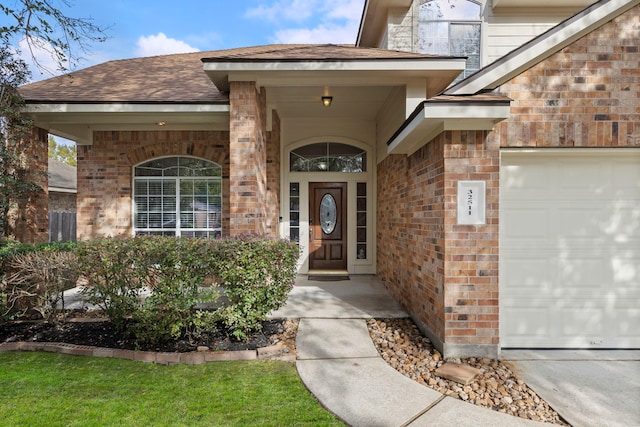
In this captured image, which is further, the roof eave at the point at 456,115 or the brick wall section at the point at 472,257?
the brick wall section at the point at 472,257

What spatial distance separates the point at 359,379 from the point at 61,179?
56.3 ft

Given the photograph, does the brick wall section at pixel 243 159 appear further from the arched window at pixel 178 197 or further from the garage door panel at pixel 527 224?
the garage door panel at pixel 527 224

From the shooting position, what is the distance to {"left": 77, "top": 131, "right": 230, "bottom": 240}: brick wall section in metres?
7.10

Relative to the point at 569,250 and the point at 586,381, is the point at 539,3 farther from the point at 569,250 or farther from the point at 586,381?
the point at 586,381

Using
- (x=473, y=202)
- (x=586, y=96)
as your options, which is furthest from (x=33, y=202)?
(x=586, y=96)

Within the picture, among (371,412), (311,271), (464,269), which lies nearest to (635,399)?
(464,269)

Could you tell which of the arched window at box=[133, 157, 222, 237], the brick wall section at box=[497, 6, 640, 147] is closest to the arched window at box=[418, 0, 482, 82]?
the brick wall section at box=[497, 6, 640, 147]

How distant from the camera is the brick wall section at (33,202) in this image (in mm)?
5715

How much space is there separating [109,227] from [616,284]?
865cm

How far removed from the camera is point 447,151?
3.84 m

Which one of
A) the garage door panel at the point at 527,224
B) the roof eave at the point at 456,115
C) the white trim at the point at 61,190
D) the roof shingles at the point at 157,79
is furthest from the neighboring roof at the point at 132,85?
the white trim at the point at 61,190

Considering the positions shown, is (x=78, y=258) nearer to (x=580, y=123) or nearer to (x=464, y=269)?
(x=464, y=269)

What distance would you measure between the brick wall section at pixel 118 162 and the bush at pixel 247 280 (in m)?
3.61

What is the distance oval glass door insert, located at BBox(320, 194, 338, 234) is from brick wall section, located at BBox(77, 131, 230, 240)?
8.12ft
